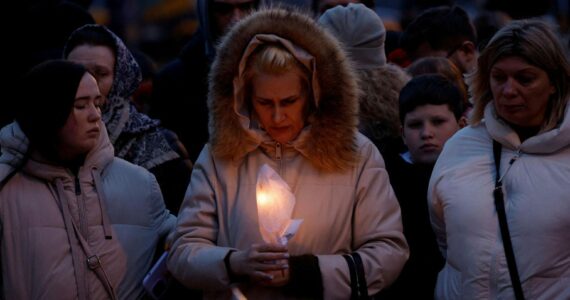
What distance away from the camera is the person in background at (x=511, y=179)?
458 centimetres

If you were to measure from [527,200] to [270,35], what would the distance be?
50.3 inches

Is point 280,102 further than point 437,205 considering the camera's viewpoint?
No

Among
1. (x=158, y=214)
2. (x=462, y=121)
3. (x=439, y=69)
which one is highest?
(x=439, y=69)

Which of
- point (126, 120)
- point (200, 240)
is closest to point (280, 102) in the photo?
point (200, 240)

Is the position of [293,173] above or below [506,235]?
above

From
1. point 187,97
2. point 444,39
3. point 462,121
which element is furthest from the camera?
point 444,39

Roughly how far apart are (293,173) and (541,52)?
117 centimetres

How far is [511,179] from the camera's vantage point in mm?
4711

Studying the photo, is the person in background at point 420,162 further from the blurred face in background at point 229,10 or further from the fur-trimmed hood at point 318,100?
the blurred face in background at point 229,10

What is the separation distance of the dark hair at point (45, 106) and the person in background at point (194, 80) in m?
1.77

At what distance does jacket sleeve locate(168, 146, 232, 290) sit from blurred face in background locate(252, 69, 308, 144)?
1.04ft

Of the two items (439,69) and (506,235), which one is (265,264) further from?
(439,69)

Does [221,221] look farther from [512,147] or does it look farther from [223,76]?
[512,147]

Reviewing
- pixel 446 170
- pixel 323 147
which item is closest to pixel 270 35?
pixel 323 147
